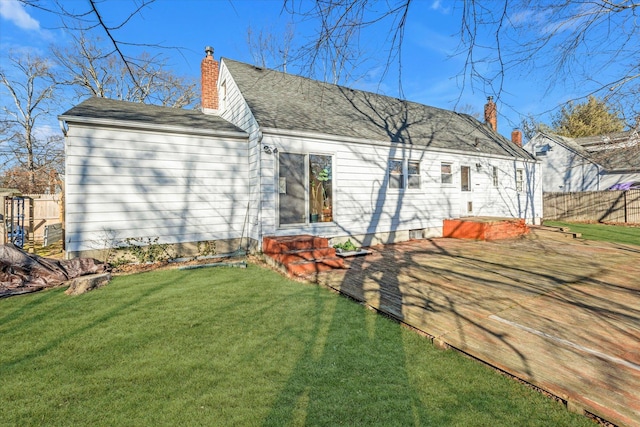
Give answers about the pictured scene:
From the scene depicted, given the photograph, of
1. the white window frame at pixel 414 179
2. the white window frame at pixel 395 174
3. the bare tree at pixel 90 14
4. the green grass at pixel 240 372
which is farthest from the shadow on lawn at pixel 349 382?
the white window frame at pixel 414 179

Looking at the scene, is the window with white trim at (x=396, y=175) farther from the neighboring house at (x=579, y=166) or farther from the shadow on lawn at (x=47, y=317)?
the neighboring house at (x=579, y=166)

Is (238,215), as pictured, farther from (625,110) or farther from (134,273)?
(625,110)

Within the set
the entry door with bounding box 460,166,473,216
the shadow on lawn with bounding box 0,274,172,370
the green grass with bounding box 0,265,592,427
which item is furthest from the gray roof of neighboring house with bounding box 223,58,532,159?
the green grass with bounding box 0,265,592,427

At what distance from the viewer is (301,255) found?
6.21 meters

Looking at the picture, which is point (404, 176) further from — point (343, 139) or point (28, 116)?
point (28, 116)

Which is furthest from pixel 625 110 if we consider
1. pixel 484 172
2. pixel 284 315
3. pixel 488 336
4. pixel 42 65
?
pixel 42 65

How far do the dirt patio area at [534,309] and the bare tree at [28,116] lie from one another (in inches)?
1037

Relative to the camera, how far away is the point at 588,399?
2131mm

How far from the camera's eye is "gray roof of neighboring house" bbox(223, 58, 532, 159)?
28.3 feet

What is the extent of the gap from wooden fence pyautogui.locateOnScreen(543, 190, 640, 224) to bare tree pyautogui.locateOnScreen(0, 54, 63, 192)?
113ft

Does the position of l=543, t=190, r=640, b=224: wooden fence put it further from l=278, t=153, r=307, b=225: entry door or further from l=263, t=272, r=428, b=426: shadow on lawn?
l=263, t=272, r=428, b=426: shadow on lawn

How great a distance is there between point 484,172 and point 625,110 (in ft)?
28.5

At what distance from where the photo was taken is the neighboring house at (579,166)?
794 inches

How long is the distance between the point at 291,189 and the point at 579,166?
25648 millimetres
